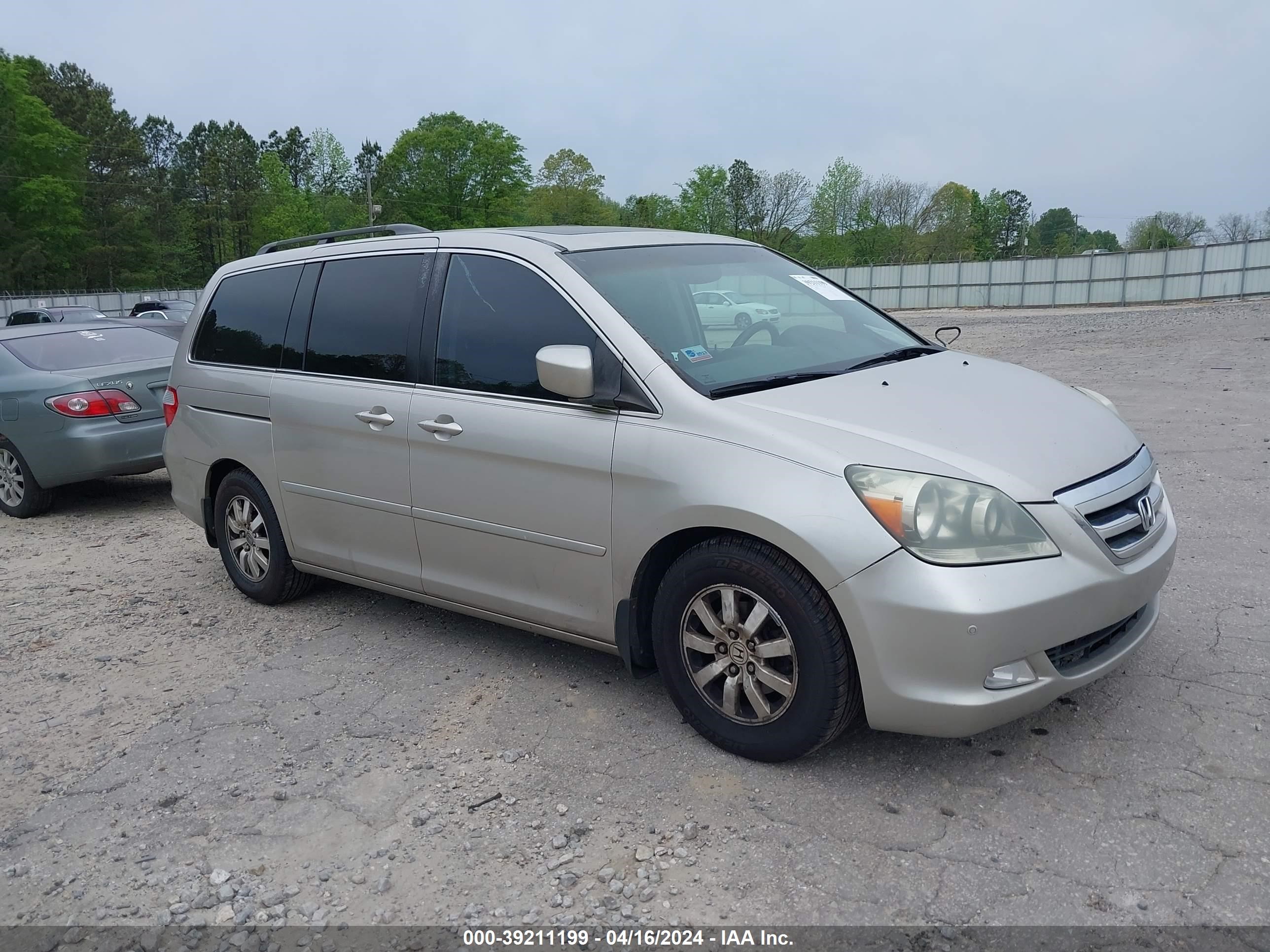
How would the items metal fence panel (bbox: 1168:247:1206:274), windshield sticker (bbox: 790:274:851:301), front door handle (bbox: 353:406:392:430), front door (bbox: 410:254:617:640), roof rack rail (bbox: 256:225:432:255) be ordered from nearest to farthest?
front door (bbox: 410:254:617:640) → front door handle (bbox: 353:406:392:430) → windshield sticker (bbox: 790:274:851:301) → roof rack rail (bbox: 256:225:432:255) → metal fence panel (bbox: 1168:247:1206:274)

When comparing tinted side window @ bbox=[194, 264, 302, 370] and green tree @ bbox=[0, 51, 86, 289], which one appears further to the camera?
green tree @ bbox=[0, 51, 86, 289]

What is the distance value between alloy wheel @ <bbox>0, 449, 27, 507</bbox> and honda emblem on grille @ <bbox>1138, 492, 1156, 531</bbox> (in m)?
7.88

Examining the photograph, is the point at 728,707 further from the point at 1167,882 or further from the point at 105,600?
the point at 105,600

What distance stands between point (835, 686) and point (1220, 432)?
7.15m

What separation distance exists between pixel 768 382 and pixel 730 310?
0.52m

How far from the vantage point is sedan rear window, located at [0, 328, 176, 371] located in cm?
811

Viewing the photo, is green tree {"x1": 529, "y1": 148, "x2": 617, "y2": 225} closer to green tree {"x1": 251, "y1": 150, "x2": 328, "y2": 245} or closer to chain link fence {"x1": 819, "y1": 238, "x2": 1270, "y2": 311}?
green tree {"x1": 251, "y1": 150, "x2": 328, "y2": 245}

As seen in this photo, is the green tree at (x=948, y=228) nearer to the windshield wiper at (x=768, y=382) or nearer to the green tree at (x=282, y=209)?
the green tree at (x=282, y=209)

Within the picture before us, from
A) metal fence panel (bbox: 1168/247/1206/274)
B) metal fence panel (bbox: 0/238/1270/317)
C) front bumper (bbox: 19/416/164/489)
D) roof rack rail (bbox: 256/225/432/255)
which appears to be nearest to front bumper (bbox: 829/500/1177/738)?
roof rack rail (bbox: 256/225/432/255)

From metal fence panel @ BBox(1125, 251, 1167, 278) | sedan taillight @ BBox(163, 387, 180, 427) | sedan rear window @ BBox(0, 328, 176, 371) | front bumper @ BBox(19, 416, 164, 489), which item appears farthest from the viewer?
metal fence panel @ BBox(1125, 251, 1167, 278)

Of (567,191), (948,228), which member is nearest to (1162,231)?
(948,228)

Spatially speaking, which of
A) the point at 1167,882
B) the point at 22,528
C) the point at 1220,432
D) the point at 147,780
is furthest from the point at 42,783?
the point at 1220,432

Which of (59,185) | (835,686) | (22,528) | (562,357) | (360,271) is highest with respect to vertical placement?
(59,185)

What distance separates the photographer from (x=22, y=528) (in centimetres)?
766
